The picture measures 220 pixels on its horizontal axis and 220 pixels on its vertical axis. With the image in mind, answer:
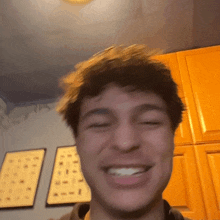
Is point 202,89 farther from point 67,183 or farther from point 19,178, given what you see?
point 19,178

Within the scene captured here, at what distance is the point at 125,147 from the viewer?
38 cm

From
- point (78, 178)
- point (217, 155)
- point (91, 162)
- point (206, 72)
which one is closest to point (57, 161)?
point (78, 178)

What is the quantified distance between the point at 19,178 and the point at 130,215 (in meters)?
0.50

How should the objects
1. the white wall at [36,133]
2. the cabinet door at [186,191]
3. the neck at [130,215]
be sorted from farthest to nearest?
the white wall at [36,133], the cabinet door at [186,191], the neck at [130,215]

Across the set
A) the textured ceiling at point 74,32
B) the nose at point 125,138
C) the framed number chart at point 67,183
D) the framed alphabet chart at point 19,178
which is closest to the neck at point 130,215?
the nose at point 125,138

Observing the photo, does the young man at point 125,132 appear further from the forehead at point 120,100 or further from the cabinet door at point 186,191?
the cabinet door at point 186,191

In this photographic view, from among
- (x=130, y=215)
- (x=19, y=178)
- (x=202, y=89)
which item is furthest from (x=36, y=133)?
(x=202, y=89)

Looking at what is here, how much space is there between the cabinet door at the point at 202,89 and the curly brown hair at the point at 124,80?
0.84 feet

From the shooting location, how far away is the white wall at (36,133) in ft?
2.22

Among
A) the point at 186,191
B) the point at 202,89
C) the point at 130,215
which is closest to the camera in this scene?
the point at 130,215

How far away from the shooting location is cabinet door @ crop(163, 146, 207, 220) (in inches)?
22.3

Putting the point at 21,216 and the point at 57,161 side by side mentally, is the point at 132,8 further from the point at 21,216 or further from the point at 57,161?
the point at 21,216

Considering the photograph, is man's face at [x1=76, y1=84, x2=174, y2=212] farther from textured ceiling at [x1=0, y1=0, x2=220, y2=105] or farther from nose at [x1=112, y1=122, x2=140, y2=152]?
textured ceiling at [x1=0, y1=0, x2=220, y2=105]

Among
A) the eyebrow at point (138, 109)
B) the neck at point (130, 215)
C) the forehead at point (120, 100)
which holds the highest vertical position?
the forehead at point (120, 100)
